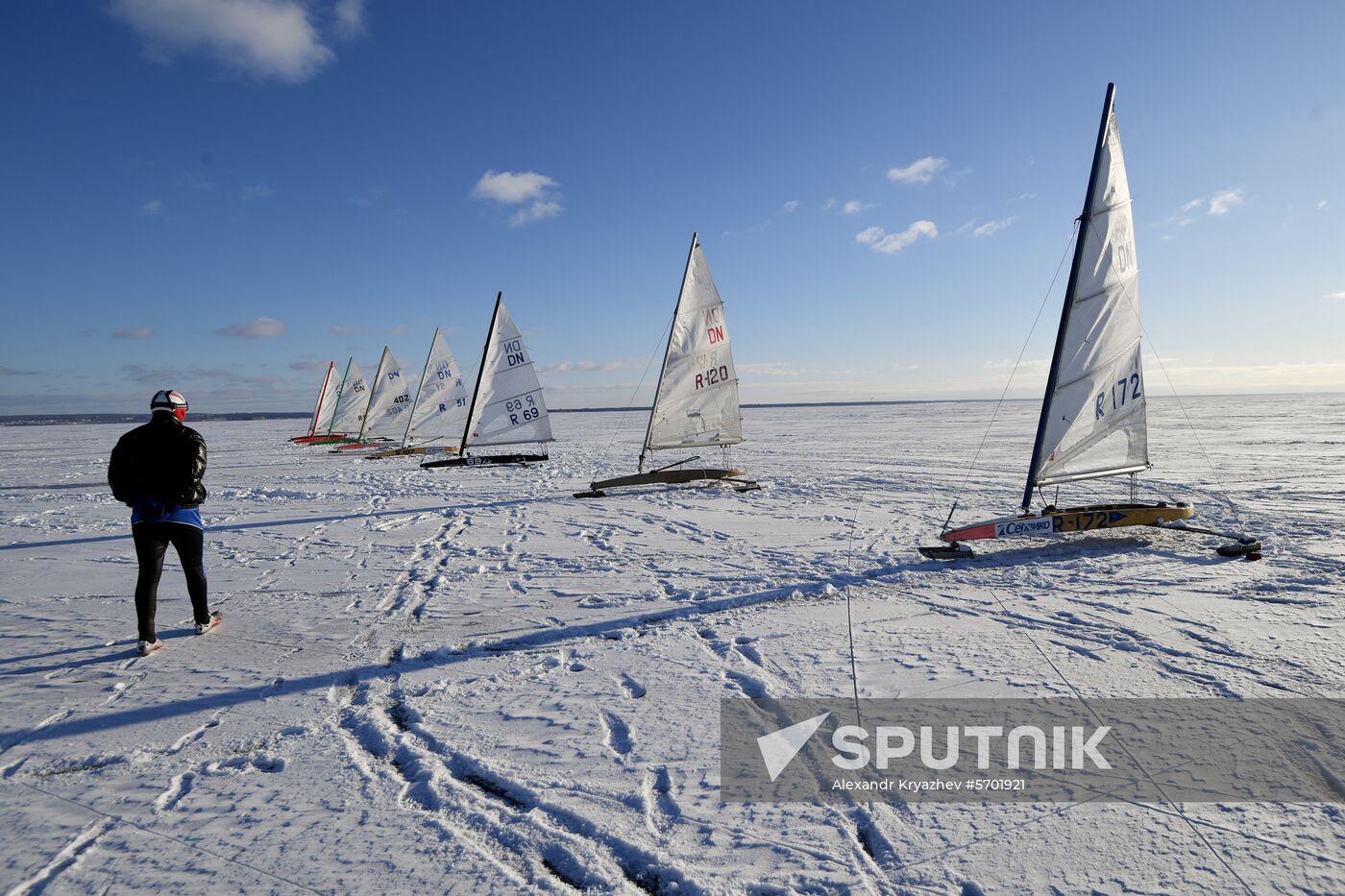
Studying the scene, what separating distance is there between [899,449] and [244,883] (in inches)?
890

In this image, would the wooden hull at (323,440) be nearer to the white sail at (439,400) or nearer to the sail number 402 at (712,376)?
the white sail at (439,400)

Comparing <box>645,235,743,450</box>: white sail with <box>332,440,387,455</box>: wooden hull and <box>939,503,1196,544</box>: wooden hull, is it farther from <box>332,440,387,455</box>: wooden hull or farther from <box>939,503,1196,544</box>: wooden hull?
<box>332,440,387,455</box>: wooden hull

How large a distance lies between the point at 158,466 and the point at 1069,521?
8967mm

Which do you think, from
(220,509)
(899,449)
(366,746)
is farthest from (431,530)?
(899,449)

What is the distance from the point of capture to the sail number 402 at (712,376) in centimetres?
1261

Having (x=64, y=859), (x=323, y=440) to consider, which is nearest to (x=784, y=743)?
(x=64, y=859)

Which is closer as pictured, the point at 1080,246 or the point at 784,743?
the point at 784,743

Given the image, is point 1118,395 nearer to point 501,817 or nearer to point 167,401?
point 501,817

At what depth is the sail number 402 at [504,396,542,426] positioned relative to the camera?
16.9m

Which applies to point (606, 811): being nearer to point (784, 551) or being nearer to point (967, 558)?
point (784, 551)

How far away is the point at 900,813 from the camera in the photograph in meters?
2.62

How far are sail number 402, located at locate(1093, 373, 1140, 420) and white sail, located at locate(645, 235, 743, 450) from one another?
20.7ft

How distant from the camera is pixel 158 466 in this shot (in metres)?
4.25

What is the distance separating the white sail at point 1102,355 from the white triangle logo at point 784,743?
6.05m
